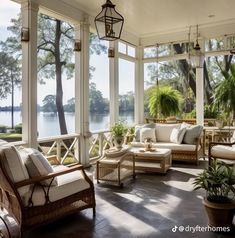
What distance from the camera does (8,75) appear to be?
4.90 m

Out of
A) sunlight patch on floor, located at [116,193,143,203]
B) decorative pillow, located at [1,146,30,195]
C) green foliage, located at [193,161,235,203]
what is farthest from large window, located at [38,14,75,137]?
green foliage, located at [193,161,235,203]

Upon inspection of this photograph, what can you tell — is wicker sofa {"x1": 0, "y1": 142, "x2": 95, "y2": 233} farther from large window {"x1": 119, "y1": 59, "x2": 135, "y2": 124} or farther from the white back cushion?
large window {"x1": 119, "y1": 59, "x2": 135, "y2": 124}

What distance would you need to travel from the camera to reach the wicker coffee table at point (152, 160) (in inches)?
213

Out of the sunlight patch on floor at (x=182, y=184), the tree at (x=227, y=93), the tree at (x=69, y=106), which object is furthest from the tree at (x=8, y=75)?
the tree at (x=227, y=93)

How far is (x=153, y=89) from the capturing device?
27.7ft

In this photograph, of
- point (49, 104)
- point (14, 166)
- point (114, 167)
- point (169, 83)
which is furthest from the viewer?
point (169, 83)

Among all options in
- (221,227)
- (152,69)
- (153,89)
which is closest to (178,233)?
(221,227)

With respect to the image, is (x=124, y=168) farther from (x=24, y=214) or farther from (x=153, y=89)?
(x=153, y=89)

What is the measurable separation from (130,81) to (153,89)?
76 cm

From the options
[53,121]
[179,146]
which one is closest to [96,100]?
[53,121]

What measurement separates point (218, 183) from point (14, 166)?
2.14m

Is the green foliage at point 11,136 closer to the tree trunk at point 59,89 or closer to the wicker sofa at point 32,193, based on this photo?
the tree trunk at point 59,89

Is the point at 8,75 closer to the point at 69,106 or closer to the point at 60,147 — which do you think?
the point at 60,147

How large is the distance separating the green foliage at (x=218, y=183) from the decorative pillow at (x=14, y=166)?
185cm
